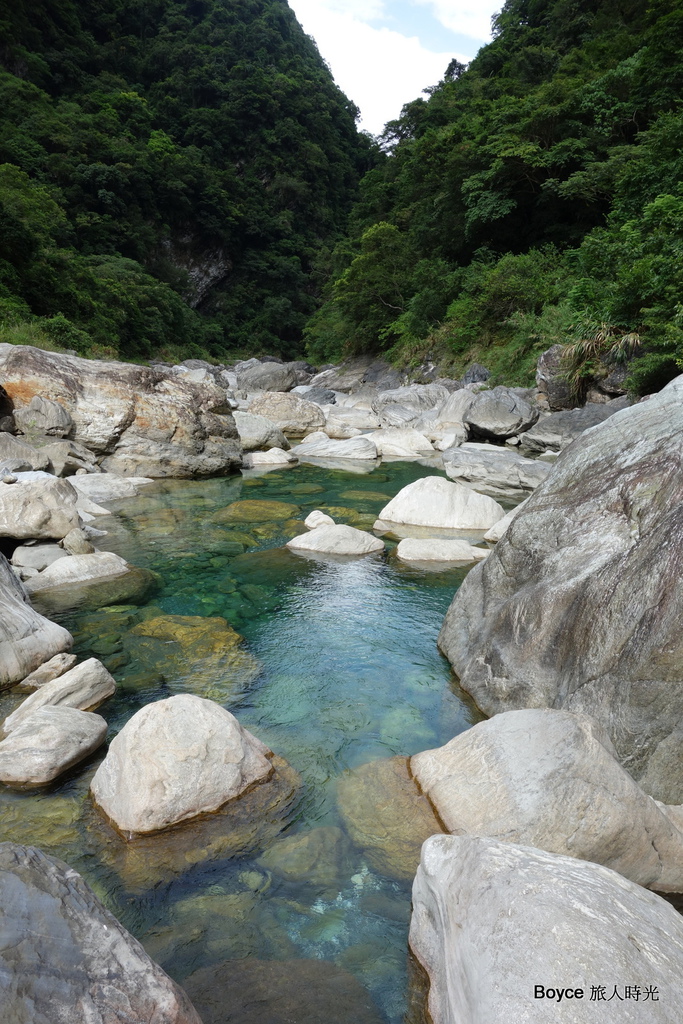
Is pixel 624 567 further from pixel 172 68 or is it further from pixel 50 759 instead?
pixel 172 68

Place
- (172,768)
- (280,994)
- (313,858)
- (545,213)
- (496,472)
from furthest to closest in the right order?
(545,213) → (496,472) → (172,768) → (313,858) → (280,994)

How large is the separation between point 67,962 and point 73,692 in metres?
2.42

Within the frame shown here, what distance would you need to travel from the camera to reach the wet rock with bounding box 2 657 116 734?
372 cm


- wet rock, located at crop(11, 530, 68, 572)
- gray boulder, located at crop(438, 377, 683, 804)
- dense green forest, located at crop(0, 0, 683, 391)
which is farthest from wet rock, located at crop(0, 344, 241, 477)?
gray boulder, located at crop(438, 377, 683, 804)

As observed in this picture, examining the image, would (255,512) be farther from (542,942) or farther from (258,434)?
(542,942)

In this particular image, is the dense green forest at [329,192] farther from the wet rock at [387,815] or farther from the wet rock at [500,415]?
the wet rock at [387,815]

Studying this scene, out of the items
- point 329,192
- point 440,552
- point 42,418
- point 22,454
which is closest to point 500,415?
point 440,552

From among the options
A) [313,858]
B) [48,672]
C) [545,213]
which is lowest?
[313,858]

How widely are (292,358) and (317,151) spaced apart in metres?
22.0

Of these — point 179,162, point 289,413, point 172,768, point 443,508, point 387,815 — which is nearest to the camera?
point 172,768

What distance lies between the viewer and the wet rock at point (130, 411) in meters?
10.7

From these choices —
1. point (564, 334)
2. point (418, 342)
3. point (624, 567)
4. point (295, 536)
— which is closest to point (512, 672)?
point (624, 567)

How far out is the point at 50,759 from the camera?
3324 millimetres

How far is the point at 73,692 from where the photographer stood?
3.96 metres
